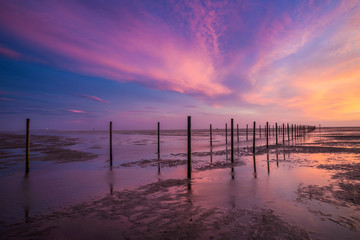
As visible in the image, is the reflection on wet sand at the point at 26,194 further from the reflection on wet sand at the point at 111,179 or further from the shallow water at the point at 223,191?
the reflection on wet sand at the point at 111,179

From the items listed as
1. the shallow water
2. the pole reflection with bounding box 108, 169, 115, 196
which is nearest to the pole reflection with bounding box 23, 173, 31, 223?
the shallow water

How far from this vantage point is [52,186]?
8828 mm

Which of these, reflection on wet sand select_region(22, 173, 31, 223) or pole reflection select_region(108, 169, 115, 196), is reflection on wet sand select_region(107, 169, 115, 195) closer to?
pole reflection select_region(108, 169, 115, 196)

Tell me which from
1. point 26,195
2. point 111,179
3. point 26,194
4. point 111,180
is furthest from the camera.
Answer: point 111,179

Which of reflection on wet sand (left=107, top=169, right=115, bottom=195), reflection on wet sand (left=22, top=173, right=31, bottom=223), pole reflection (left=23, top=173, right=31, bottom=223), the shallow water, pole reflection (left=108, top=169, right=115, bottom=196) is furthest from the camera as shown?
reflection on wet sand (left=107, top=169, right=115, bottom=195)

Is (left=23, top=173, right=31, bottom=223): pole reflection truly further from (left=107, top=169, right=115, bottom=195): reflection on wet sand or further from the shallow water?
(left=107, top=169, right=115, bottom=195): reflection on wet sand

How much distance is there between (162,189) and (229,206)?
10.4 ft

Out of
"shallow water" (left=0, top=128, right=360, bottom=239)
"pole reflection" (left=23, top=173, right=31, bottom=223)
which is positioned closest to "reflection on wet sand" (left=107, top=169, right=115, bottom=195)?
"shallow water" (left=0, top=128, right=360, bottom=239)

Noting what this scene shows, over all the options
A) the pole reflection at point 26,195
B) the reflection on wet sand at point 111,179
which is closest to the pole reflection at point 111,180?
the reflection on wet sand at point 111,179

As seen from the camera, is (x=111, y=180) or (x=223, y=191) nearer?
Result: (x=223, y=191)

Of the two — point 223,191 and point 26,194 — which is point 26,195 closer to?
point 26,194

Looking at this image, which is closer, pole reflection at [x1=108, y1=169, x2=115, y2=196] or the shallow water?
the shallow water

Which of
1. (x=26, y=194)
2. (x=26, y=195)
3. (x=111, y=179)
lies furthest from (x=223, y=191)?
(x=26, y=194)

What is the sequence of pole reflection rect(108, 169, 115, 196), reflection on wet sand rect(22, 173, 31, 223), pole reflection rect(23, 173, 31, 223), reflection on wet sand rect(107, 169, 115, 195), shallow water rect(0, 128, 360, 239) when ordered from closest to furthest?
shallow water rect(0, 128, 360, 239) < pole reflection rect(23, 173, 31, 223) < reflection on wet sand rect(22, 173, 31, 223) < pole reflection rect(108, 169, 115, 196) < reflection on wet sand rect(107, 169, 115, 195)
